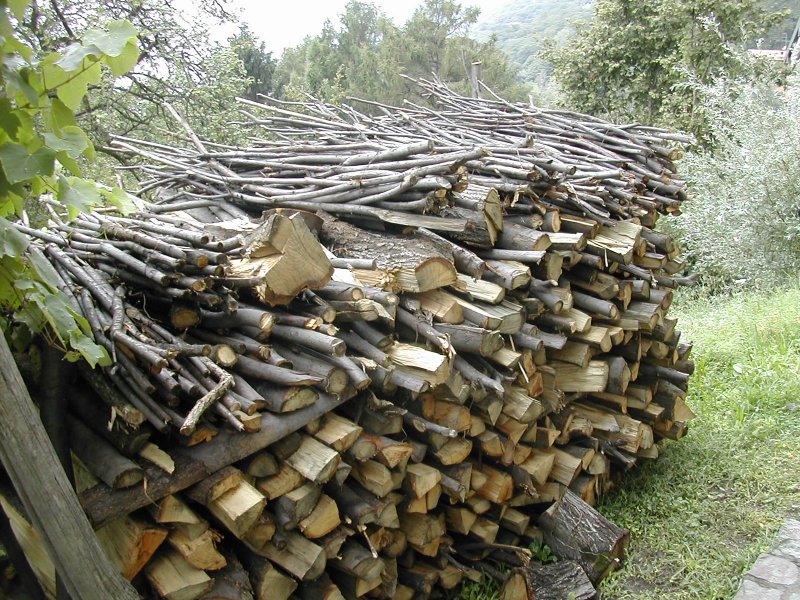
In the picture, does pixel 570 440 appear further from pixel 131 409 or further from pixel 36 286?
pixel 36 286

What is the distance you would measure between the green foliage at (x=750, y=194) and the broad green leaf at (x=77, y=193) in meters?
8.84

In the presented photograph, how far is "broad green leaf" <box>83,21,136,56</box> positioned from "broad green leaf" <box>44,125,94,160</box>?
23cm

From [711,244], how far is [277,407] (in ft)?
30.2

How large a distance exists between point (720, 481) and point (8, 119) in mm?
4263

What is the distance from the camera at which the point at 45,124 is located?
5.61ft

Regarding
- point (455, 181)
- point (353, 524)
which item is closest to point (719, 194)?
point (455, 181)

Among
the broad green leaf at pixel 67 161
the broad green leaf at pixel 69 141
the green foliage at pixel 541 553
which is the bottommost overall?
the green foliage at pixel 541 553

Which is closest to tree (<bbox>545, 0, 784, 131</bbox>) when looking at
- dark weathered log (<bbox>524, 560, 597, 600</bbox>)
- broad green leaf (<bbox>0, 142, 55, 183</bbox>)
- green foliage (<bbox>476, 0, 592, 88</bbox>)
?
dark weathered log (<bbox>524, 560, 597, 600</bbox>)

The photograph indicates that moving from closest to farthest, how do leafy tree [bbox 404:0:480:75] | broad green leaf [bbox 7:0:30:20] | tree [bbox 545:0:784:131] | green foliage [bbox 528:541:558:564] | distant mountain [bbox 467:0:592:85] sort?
broad green leaf [bbox 7:0:30:20] → green foliage [bbox 528:541:558:564] → tree [bbox 545:0:784:131] → leafy tree [bbox 404:0:480:75] → distant mountain [bbox 467:0:592:85]

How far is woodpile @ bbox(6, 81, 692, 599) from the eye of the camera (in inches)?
87.7

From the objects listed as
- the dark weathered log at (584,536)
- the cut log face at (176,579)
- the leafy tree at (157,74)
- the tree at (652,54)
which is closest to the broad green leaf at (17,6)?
the cut log face at (176,579)

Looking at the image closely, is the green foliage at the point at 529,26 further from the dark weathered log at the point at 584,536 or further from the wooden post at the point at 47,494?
the wooden post at the point at 47,494

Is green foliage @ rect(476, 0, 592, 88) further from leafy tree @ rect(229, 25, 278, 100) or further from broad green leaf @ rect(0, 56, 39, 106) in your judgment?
broad green leaf @ rect(0, 56, 39, 106)

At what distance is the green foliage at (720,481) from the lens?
3502mm
